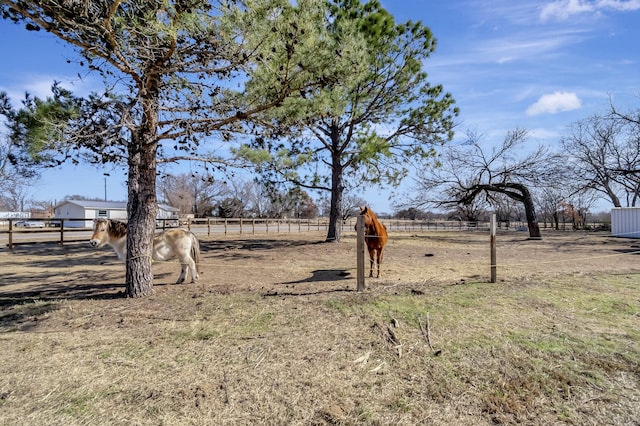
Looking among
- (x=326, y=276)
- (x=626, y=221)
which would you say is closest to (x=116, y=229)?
(x=326, y=276)

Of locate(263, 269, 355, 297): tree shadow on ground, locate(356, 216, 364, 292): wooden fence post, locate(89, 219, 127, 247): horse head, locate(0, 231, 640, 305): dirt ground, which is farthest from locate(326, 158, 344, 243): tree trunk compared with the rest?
locate(89, 219, 127, 247): horse head

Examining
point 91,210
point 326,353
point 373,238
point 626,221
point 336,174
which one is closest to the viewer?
point 326,353

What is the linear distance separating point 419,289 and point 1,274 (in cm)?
823

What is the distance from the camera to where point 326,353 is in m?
3.01

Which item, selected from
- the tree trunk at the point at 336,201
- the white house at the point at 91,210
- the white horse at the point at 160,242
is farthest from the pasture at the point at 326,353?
the white house at the point at 91,210

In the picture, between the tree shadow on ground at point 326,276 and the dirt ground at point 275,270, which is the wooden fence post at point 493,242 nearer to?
the dirt ground at point 275,270

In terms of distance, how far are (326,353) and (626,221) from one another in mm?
20919

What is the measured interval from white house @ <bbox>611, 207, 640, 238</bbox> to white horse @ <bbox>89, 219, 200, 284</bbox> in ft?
63.3

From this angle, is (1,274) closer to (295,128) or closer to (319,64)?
(295,128)

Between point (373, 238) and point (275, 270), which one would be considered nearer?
point (373, 238)

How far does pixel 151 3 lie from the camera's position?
3.58 metres

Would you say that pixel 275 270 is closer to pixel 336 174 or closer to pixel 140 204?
pixel 140 204

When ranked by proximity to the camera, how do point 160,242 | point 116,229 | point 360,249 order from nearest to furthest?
point 360,249 → point 160,242 → point 116,229

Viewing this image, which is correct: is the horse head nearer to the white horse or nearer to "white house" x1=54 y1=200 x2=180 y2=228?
the white horse
